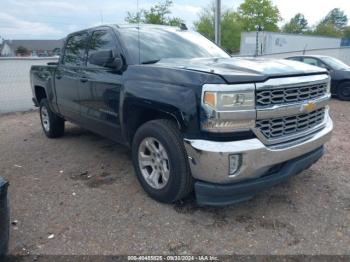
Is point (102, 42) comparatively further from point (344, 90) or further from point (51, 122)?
point (344, 90)

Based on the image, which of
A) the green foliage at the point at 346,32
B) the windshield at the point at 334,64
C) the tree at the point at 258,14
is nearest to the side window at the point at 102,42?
the windshield at the point at 334,64

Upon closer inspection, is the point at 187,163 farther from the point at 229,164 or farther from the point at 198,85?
the point at 198,85

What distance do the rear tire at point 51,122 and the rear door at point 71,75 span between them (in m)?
0.76

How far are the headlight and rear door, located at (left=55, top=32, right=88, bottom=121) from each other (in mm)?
2559

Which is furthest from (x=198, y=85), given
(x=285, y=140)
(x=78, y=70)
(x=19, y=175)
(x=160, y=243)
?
(x=19, y=175)

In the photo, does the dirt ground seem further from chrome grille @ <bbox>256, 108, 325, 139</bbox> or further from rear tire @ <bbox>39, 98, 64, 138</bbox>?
rear tire @ <bbox>39, 98, 64, 138</bbox>

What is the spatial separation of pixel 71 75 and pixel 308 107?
11.2 feet

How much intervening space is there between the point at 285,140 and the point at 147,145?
1.38 meters

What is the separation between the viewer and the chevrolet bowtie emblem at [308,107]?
3.22m

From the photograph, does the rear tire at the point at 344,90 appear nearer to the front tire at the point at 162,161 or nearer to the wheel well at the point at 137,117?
the wheel well at the point at 137,117

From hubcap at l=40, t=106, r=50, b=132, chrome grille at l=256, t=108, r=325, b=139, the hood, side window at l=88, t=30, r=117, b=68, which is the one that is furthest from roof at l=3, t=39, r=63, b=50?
chrome grille at l=256, t=108, r=325, b=139

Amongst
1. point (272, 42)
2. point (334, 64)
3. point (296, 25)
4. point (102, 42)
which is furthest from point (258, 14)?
point (102, 42)

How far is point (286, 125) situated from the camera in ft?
10.4

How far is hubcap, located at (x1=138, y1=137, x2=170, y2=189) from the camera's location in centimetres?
343
